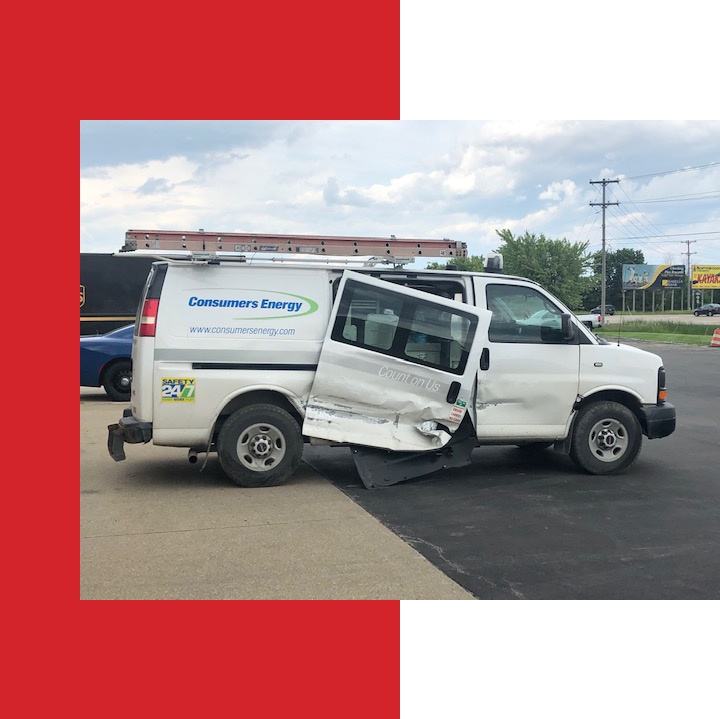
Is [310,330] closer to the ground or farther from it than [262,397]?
farther from it

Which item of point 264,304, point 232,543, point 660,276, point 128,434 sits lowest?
point 232,543

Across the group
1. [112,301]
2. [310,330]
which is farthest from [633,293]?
[310,330]

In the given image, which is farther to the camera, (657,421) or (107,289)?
(107,289)

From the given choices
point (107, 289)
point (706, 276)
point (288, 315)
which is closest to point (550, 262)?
point (107, 289)

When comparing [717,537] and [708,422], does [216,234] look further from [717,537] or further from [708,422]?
[708,422]

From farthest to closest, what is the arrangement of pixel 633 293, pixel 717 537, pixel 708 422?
pixel 633 293, pixel 708 422, pixel 717 537

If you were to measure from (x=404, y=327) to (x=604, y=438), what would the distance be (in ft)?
8.52

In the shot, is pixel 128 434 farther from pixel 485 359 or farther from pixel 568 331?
pixel 568 331

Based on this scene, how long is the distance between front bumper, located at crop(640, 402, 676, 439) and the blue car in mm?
9842

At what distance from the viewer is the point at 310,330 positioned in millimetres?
7773

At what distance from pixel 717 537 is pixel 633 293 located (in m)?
Result: 106

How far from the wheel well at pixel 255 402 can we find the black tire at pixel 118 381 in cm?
759

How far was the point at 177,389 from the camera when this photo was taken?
7492mm

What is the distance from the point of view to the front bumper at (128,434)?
293 inches
